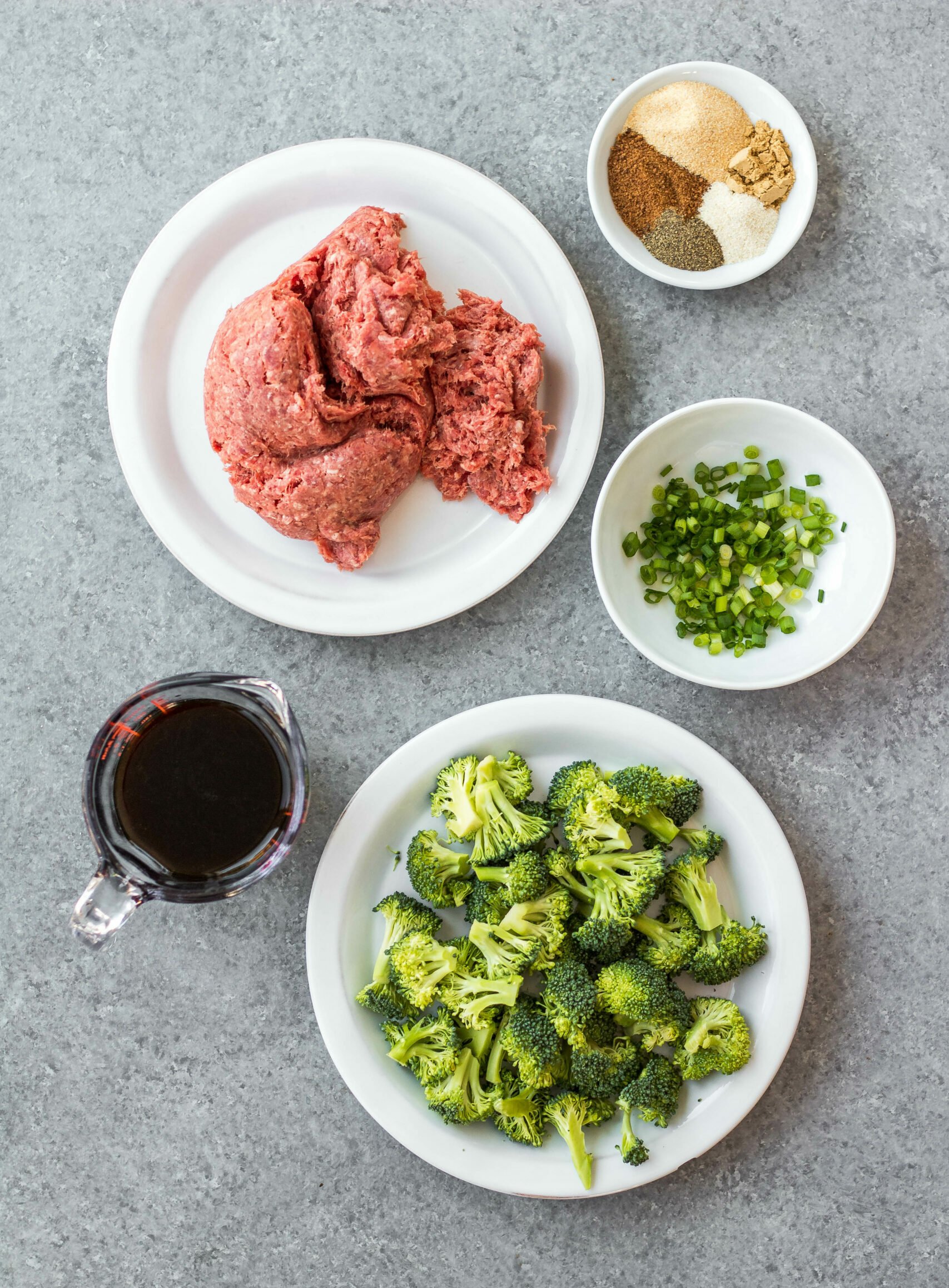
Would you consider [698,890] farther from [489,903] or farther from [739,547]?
[739,547]

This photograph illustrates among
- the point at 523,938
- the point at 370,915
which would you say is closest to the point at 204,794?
the point at 370,915

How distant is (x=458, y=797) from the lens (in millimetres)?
2375

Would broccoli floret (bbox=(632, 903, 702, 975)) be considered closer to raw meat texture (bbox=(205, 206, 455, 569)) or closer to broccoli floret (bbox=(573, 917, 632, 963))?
broccoli floret (bbox=(573, 917, 632, 963))

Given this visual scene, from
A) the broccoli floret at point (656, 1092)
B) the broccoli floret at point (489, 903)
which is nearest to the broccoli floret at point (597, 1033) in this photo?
the broccoli floret at point (656, 1092)

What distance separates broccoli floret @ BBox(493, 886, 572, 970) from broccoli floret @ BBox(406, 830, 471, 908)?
0.51 feet

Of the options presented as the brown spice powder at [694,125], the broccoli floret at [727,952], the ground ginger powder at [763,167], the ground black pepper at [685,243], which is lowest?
the broccoli floret at [727,952]

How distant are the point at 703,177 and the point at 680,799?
175 centimetres

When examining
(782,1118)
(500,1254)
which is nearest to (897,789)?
(782,1118)

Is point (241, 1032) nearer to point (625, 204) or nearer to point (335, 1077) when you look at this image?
point (335, 1077)

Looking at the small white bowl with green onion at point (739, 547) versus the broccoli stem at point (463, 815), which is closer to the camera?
the broccoli stem at point (463, 815)

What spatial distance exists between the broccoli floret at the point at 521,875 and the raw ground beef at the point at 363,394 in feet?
3.03

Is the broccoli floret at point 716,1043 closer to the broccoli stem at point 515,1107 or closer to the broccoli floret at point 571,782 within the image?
the broccoli stem at point 515,1107

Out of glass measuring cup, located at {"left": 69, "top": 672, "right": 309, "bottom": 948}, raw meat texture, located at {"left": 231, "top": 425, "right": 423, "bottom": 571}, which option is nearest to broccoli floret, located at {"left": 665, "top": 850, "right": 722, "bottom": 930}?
glass measuring cup, located at {"left": 69, "top": 672, "right": 309, "bottom": 948}

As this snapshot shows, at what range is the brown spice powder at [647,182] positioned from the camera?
2.50m
